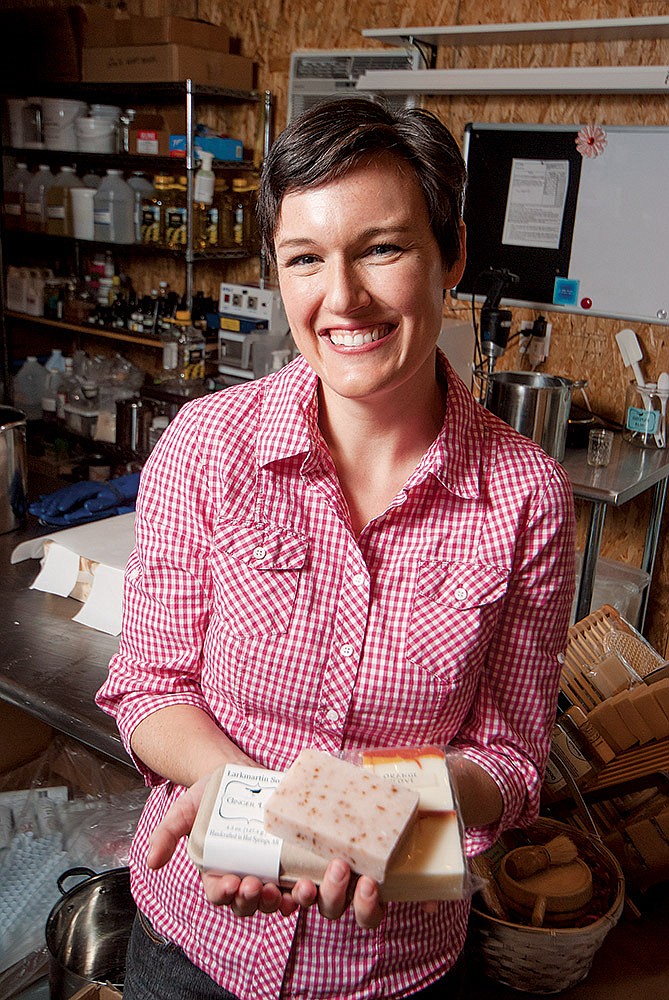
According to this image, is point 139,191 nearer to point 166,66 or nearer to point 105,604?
point 166,66

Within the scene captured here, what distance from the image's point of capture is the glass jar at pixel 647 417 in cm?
289

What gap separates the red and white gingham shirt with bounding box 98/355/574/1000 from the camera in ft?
3.14

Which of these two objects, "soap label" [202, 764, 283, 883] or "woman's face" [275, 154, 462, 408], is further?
"woman's face" [275, 154, 462, 408]

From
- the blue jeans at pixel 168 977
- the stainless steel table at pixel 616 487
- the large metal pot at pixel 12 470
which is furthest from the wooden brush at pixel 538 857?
the large metal pot at pixel 12 470

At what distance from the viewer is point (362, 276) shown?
0.94 meters

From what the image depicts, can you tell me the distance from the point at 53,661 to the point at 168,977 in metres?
0.61

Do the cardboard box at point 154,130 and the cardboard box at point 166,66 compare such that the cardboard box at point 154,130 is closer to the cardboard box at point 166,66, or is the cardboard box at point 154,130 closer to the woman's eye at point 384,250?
the cardboard box at point 166,66

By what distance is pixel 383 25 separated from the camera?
3459mm

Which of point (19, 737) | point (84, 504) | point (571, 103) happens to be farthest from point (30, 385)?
point (19, 737)

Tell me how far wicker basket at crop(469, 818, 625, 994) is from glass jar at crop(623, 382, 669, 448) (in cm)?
185

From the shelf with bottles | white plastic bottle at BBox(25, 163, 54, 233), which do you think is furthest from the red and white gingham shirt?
white plastic bottle at BBox(25, 163, 54, 233)

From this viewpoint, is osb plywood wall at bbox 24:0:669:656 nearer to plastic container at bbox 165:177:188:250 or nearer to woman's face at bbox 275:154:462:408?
plastic container at bbox 165:177:188:250

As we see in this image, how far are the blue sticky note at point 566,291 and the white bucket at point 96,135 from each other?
213cm

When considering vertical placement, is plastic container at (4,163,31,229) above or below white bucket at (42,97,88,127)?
below
